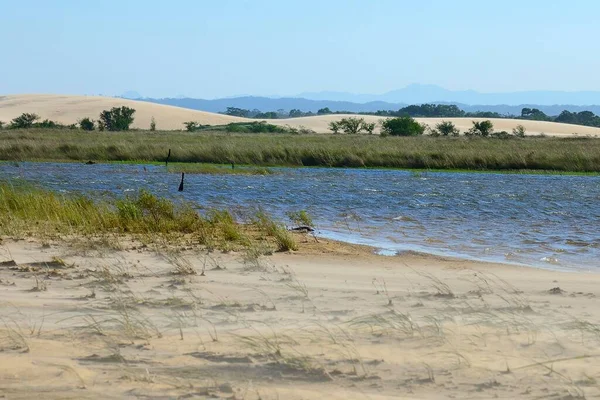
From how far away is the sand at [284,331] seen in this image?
21.2 ft

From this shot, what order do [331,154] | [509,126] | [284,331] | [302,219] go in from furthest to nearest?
[509,126] < [331,154] < [302,219] < [284,331]

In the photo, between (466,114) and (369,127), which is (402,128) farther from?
(466,114)

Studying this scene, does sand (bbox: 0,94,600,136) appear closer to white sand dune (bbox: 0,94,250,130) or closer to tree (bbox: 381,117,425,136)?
white sand dune (bbox: 0,94,250,130)

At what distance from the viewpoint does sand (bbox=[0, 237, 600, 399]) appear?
6.46 meters

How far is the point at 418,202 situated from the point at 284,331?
1670 centimetres

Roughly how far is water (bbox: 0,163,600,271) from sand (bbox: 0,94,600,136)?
56.3 m

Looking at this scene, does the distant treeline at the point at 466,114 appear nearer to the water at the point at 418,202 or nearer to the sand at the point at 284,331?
the water at the point at 418,202

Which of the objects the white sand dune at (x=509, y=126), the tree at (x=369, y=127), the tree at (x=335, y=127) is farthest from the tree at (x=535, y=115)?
the tree at (x=369, y=127)

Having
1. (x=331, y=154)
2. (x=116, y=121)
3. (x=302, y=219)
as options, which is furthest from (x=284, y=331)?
(x=116, y=121)

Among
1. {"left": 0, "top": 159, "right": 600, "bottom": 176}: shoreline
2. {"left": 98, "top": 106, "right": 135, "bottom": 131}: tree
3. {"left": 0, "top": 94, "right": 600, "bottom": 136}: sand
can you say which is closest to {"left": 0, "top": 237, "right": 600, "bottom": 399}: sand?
{"left": 0, "top": 159, "right": 600, "bottom": 176}: shoreline

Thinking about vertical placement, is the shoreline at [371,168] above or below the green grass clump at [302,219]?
below

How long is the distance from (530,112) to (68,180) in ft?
434

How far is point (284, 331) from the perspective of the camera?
781 cm

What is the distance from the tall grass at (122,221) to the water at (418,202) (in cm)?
233
